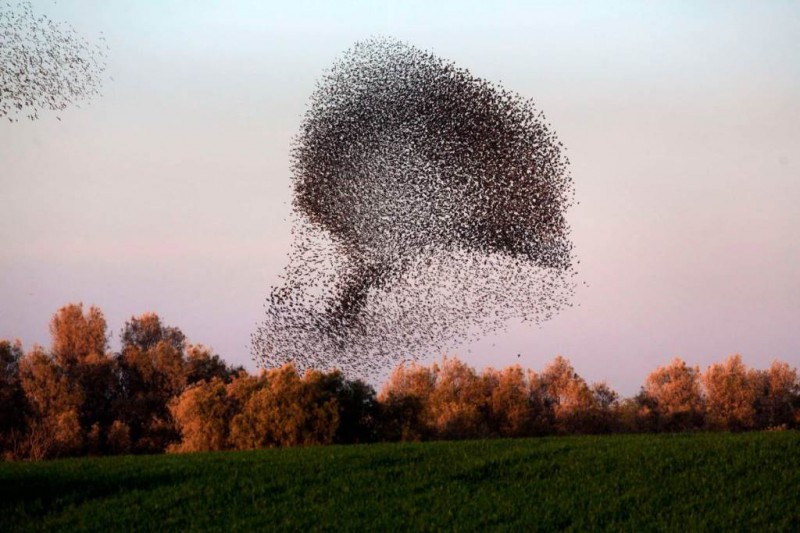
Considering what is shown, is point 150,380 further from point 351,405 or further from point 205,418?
point 351,405

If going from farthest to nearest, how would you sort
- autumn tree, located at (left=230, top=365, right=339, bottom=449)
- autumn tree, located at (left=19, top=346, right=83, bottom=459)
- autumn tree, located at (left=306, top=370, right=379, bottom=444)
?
autumn tree, located at (left=19, top=346, right=83, bottom=459)
autumn tree, located at (left=306, top=370, right=379, bottom=444)
autumn tree, located at (left=230, top=365, right=339, bottom=449)

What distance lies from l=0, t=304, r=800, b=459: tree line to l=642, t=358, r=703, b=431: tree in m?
0.05

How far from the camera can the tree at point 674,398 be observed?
45.6 meters

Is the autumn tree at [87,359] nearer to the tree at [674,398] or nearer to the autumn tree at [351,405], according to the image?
the autumn tree at [351,405]

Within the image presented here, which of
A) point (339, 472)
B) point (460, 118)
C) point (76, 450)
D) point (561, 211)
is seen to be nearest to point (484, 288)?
point (561, 211)

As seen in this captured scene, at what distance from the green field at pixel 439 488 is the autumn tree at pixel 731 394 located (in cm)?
2294

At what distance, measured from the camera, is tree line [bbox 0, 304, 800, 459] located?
39062mm

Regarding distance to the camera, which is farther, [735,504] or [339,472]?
[339,472]

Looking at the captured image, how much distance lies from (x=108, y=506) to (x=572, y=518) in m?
9.90

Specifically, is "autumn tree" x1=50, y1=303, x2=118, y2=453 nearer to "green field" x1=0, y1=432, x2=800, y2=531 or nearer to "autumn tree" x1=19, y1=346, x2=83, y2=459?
"autumn tree" x1=19, y1=346, x2=83, y2=459

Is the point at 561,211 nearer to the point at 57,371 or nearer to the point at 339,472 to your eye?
the point at 339,472

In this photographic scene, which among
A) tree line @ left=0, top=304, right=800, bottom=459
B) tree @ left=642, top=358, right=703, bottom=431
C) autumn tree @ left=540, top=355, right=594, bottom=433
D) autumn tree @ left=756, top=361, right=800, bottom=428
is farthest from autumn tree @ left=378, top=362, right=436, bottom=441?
autumn tree @ left=756, top=361, right=800, bottom=428

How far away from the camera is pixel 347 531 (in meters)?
16.9

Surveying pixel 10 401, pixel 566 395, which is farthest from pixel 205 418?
pixel 566 395
